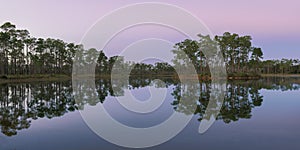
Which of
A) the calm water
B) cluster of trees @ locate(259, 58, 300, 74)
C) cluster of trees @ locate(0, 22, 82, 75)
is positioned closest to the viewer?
the calm water

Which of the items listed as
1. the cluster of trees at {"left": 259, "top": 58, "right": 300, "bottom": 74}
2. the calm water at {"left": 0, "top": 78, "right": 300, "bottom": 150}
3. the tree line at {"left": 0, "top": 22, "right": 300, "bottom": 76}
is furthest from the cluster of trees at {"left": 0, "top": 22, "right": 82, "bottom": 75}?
the cluster of trees at {"left": 259, "top": 58, "right": 300, "bottom": 74}

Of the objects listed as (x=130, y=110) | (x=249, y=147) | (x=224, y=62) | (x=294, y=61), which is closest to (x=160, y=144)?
(x=249, y=147)

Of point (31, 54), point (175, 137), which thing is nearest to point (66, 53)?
point (31, 54)

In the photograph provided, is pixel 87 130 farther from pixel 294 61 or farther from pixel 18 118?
pixel 294 61

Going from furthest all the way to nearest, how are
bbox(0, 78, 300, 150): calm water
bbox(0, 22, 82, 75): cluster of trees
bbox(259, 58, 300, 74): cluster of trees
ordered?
bbox(259, 58, 300, 74): cluster of trees → bbox(0, 22, 82, 75): cluster of trees → bbox(0, 78, 300, 150): calm water

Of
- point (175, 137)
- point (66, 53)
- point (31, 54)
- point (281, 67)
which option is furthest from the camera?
point (281, 67)

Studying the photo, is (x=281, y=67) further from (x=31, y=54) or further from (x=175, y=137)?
(x=175, y=137)

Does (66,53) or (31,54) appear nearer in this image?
(31,54)

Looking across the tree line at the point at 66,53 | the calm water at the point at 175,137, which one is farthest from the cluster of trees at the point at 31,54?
the calm water at the point at 175,137

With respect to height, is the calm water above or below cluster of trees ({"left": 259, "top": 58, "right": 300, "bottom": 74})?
below

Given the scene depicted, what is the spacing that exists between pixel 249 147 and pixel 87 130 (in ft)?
16.9

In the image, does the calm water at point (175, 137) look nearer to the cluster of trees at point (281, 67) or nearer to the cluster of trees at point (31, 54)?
the cluster of trees at point (31, 54)

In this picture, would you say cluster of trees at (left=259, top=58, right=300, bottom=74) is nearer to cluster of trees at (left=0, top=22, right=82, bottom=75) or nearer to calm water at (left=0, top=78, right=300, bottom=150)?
cluster of trees at (left=0, top=22, right=82, bottom=75)

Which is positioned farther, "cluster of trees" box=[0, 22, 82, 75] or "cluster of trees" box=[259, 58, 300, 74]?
"cluster of trees" box=[259, 58, 300, 74]
